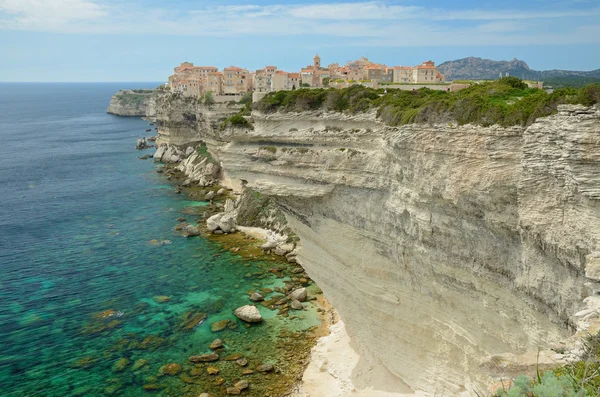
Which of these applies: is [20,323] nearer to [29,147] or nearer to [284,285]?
[284,285]

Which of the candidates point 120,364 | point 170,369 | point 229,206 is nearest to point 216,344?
point 170,369

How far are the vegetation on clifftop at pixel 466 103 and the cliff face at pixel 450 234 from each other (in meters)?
0.53

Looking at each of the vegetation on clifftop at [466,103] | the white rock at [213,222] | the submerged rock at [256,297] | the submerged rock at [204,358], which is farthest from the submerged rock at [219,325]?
the white rock at [213,222]

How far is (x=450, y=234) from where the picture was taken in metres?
15.8

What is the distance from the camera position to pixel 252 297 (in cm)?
2739

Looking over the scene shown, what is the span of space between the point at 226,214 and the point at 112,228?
10.7 meters

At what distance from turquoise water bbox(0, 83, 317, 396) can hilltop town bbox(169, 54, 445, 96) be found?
85.6ft

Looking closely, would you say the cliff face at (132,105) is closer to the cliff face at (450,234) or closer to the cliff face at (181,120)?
the cliff face at (181,120)

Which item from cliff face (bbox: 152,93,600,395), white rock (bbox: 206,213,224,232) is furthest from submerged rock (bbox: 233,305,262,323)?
white rock (bbox: 206,213,224,232)

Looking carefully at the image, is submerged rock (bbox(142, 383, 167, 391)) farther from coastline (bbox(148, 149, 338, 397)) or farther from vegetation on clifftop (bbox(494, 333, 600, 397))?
vegetation on clifftop (bbox(494, 333, 600, 397))

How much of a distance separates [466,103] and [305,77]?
51.9 m

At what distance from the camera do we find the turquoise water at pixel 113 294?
20.4 metres

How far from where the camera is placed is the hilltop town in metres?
53.1

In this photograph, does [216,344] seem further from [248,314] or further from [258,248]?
[258,248]
